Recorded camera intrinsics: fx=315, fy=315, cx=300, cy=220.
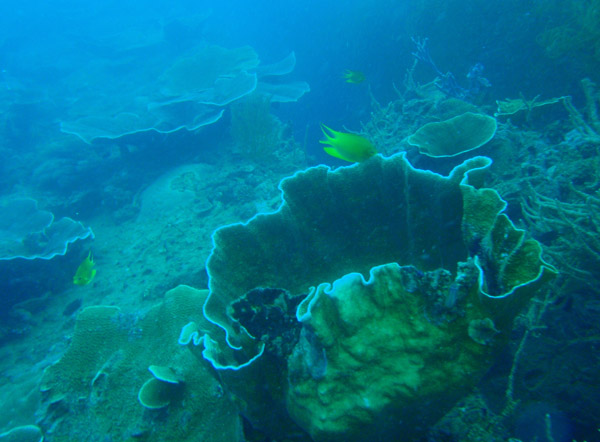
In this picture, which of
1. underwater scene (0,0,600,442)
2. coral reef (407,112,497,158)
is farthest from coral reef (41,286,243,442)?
coral reef (407,112,497,158)

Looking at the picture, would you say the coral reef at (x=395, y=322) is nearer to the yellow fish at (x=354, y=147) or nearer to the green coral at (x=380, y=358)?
the green coral at (x=380, y=358)

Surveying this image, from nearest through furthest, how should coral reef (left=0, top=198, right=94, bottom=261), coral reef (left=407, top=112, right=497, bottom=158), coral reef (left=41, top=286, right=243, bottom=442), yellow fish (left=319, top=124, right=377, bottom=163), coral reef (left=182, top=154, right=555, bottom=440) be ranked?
coral reef (left=182, top=154, right=555, bottom=440) → coral reef (left=41, top=286, right=243, bottom=442) → yellow fish (left=319, top=124, right=377, bottom=163) → coral reef (left=407, top=112, right=497, bottom=158) → coral reef (left=0, top=198, right=94, bottom=261)

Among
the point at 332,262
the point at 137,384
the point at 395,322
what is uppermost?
the point at 395,322

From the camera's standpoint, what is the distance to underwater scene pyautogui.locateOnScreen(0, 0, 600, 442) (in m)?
1.58

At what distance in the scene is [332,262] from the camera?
265 centimetres

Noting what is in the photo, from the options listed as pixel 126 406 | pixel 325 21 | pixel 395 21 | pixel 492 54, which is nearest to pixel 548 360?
pixel 126 406

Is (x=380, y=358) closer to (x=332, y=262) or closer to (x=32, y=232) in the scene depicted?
(x=332, y=262)

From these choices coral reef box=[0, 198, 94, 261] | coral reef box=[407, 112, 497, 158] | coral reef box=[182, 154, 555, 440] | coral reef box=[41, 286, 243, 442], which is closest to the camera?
coral reef box=[182, 154, 555, 440]

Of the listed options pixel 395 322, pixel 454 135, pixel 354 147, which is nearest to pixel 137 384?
pixel 395 322

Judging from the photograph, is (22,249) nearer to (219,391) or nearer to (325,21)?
(219,391)

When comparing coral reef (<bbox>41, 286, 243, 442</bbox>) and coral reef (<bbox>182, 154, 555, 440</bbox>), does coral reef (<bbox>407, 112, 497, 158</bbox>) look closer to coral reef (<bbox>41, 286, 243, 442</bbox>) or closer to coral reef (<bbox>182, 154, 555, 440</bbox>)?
coral reef (<bbox>182, 154, 555, 440</bbox>)

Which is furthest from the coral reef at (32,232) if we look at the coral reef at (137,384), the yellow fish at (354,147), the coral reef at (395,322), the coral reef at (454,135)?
the coral reef at (454,135)

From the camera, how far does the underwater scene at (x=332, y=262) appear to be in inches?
62.0

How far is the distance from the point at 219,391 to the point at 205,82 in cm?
978
